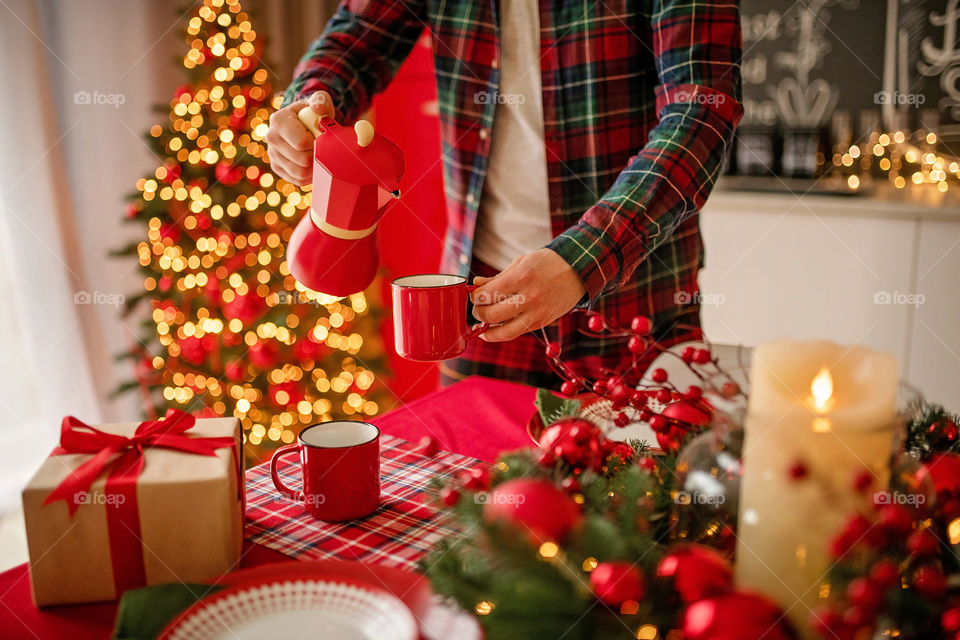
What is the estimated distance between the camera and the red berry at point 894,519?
1.50 feet

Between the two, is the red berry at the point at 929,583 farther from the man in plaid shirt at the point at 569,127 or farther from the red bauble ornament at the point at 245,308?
the red bauble ornament at the point at 245,308

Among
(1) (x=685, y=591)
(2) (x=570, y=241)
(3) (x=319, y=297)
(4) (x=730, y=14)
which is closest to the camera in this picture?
(1) (x=685, y=591)

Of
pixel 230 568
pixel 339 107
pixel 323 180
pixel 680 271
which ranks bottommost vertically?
pixel 230 568

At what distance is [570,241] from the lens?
1004 mm

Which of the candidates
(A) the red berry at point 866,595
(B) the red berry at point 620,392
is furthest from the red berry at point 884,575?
(B) the red berry at point 620,392

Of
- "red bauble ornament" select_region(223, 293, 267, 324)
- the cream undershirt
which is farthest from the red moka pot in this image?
"red bauble ornament" select_region(223, 293, 267, 324)

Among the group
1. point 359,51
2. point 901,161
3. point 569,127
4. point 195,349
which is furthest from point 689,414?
point 901,161

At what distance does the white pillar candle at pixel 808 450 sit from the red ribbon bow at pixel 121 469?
0.48 m

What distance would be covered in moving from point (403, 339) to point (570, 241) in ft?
0.88

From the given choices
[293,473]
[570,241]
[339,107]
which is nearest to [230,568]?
[293,473]

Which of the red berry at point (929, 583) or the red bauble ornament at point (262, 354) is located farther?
the red bauble ornament at point (262, 354)

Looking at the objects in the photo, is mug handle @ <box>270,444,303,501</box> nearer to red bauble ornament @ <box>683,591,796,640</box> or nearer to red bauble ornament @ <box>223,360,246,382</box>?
red bauble ornament @ <box>683,591,796,640</box>

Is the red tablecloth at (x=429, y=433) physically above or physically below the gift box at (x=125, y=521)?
below

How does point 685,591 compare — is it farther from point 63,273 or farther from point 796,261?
point 63,273
